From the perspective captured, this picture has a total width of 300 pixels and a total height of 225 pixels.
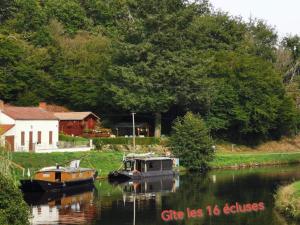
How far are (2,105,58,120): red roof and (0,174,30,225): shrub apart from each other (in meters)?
53.7

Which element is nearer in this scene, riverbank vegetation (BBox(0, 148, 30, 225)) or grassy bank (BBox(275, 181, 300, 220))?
riverbank vegetation (BBox(0, 148, 30, 225))

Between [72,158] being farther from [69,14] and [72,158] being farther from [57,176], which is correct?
[69,14]

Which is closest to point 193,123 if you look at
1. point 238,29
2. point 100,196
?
point 100,196

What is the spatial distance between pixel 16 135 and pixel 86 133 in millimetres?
20261

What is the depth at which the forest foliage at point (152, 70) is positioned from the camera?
101312 mm

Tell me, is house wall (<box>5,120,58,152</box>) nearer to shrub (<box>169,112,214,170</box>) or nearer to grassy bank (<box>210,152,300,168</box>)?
shrub (<box>169,112,214,170</box>)

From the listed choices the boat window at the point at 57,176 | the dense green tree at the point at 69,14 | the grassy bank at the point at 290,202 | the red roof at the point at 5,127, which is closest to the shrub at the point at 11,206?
the grassy bank at the point at 290,202

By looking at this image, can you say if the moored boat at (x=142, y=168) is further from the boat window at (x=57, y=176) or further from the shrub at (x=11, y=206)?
the shrub at (x=11, y=206)

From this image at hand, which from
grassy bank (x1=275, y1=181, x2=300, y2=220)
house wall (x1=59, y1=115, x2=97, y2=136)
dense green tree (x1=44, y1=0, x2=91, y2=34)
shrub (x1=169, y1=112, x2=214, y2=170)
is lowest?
grassy bank (x1=275, y1=181, x2=300, y2=220)

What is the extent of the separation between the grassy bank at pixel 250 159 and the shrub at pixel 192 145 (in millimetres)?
4245

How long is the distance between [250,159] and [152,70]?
2092 centimetres

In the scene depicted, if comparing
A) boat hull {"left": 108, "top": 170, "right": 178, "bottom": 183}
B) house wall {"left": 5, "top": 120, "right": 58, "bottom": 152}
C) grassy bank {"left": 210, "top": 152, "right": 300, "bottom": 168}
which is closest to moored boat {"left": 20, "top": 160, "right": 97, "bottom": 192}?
boat hull {"left": 108, "top": 170, "right": 178, "bottom": 183}

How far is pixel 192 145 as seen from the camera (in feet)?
281

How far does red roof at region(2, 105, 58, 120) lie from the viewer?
3190 inches
